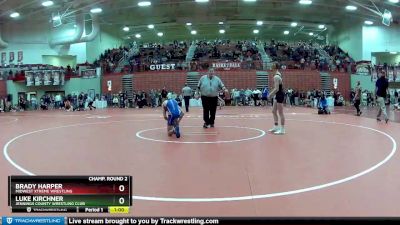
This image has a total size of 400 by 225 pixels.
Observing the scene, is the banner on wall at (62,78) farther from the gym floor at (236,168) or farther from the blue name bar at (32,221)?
the blue name bar at (32,221)

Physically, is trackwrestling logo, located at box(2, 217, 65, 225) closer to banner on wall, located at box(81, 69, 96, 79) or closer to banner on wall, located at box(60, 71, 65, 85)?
banner on wall, located at box(81, 69, 96, 79)

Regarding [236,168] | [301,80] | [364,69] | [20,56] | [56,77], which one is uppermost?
[20,56]

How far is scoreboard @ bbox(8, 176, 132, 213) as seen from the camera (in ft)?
7.69

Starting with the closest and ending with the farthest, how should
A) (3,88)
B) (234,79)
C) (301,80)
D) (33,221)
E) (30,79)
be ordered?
(33,221), (234,79), (301,80), (30,79), (3,88)

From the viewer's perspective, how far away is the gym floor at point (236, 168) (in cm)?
389

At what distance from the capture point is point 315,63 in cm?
3578

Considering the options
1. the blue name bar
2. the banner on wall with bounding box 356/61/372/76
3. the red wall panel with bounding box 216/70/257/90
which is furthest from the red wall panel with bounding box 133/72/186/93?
the blue name bar

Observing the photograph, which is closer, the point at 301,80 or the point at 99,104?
the point at 99,104

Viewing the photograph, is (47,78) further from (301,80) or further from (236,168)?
(236,168)

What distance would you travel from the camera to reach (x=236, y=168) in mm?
5695

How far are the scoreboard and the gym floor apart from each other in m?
1.36

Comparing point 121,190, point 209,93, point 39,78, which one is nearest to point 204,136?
point 209,93

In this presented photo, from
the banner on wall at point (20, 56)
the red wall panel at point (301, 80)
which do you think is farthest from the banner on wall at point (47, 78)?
the red wall panel at point (301, 80)

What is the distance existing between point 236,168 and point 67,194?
11.7ft
